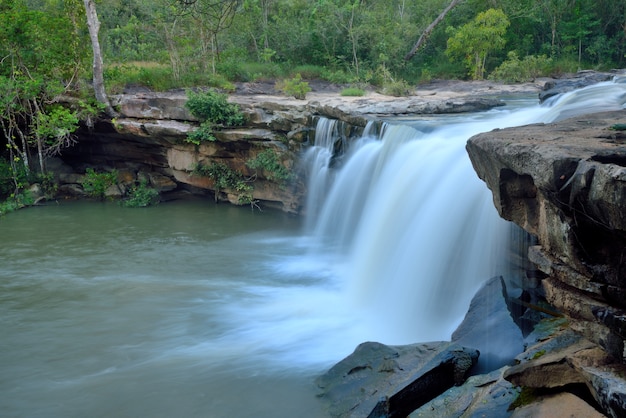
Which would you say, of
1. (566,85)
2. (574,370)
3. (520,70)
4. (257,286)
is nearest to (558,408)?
(574,370)

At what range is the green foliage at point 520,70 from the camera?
67.5ft

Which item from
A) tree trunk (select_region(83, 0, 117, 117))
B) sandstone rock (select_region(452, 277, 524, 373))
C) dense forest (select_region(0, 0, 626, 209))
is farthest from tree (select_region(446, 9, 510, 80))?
sandstone rock (select_region(452, 277, 524, 373))

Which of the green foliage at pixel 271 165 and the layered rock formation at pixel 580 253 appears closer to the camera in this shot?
the layered rock formation at pixel 580 253

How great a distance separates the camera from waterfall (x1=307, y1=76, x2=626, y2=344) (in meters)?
8.05

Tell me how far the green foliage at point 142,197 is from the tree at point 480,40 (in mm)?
13495

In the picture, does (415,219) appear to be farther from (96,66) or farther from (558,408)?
(96,66)

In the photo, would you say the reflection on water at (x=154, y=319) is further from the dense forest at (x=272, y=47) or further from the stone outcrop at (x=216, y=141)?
the dense forest at (x=272, y=47)

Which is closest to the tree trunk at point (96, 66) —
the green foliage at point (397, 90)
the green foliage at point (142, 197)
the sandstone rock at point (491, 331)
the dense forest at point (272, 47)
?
the dense forest at point (272, 47)

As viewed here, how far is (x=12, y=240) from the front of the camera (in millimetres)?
13141

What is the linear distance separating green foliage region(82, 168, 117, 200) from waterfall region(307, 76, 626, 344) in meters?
6.61

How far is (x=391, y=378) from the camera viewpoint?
613 centimetres

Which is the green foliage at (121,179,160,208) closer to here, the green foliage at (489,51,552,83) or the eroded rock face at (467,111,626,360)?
the eroded rock face at (467,111,626,360)

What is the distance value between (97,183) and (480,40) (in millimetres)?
15152

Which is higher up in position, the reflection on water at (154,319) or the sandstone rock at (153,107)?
the sandstone rock at (153,107)
